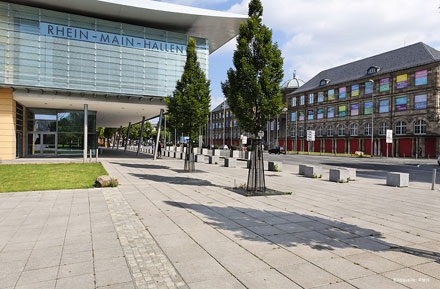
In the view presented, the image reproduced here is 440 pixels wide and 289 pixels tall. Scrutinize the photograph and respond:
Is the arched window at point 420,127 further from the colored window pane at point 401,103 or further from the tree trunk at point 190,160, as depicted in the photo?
the tree trunk at point 190,160

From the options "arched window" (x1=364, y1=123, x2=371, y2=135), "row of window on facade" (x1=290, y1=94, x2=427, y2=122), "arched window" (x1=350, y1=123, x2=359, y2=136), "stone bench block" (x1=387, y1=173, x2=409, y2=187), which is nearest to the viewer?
"stone bench block" (x1=387, y1=173, x2=409, y2=187)

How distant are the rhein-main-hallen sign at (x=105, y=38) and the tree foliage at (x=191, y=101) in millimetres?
11825

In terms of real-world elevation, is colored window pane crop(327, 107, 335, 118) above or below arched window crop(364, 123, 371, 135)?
above

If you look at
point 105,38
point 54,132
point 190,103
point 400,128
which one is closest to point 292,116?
point 400,128

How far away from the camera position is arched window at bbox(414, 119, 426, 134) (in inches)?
1734

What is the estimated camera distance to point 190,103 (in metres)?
17.3

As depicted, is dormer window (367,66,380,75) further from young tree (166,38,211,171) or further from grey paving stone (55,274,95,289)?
grey paving stone (55,274,95,289)

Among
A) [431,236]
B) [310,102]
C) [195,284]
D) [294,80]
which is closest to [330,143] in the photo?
[310,102]

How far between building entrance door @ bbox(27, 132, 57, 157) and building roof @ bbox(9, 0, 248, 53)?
13.6m

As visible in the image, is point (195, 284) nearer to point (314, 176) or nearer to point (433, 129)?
point (314, 176)

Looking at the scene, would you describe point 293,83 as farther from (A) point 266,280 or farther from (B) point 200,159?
(A) point 266,280

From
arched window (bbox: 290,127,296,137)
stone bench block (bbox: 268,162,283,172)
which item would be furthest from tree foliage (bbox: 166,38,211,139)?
arched window (bbox: 290,127,296,137)

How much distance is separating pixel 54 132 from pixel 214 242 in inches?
1305

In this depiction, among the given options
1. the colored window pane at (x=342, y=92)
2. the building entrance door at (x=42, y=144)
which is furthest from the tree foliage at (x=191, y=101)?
the colored window pane at (x=342, y=92)
